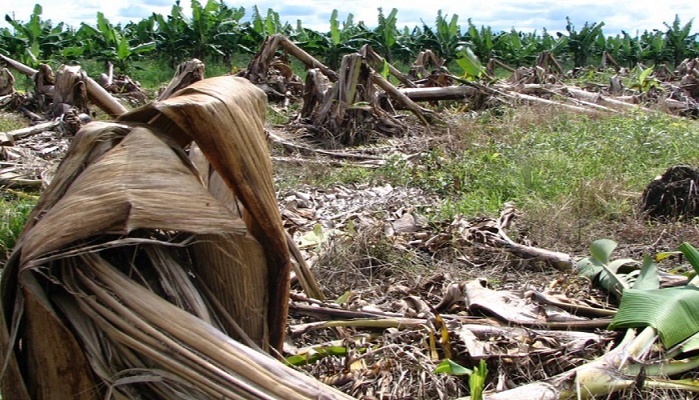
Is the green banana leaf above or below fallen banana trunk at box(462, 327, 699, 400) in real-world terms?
above

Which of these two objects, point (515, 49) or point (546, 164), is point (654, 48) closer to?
point (515, 49)

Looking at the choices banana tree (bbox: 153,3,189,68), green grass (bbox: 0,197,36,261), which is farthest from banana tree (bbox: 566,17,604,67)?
green grass (bbox: 0,197,36,261)

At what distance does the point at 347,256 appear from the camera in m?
3.39

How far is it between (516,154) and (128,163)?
4.77m

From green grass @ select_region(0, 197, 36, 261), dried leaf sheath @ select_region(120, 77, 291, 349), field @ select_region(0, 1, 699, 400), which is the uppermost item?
dried leaf sheath @ select_region(120, 77, 291, 349)

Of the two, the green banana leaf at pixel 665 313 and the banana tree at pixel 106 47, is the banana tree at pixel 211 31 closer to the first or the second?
the banana tree at pixel 106 47

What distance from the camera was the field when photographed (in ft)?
4.62

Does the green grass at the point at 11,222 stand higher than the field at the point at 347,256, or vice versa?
the field at the point at 347,256

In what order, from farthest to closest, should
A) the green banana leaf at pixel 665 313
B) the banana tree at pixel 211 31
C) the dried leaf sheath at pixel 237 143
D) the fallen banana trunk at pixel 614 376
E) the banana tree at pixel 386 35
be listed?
1. the banana tree at pixel 386 35
2. the banana tree at pixel 211 31
3. the green banana leaf at pixel 665 313
4. the fallen banana trunk at pixel 614 376
5. the dried leaf sheath at pixel 237 143

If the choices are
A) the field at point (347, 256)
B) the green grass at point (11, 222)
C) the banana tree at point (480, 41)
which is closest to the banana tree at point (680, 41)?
the banana tree at point (480, 41)

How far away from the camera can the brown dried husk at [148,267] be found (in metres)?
1.37

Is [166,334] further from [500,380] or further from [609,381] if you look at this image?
[609,381]

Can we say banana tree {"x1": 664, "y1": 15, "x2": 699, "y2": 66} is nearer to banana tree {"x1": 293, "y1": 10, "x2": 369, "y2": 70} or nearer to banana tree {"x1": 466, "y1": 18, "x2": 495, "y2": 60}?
banana tree {"x1": 466, "y1": 18, "x2": 495, "y2": 60}

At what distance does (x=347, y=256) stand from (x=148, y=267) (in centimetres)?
186
